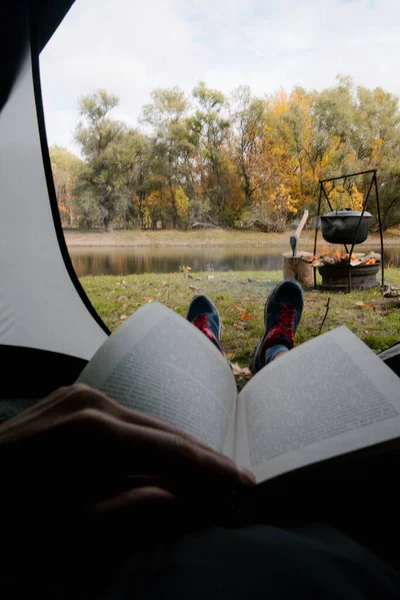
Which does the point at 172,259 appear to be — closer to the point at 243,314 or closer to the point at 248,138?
the point at 243,314

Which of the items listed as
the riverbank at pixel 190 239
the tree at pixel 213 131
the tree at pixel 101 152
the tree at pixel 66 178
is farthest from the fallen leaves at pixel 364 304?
the tree at pixel 66 178

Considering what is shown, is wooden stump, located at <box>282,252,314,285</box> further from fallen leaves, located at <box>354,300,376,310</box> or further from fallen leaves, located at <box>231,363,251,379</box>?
fallen leaves, located at <box>231,363,251,379</box>

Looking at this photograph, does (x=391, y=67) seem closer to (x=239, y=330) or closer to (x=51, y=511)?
(x=239, y=330)

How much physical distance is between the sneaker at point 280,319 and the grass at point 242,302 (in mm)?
276

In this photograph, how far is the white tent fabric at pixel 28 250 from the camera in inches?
36.1

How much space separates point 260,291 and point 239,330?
0.21 meters

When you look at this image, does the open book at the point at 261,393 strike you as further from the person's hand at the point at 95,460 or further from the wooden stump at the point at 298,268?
the wooden stump at the point at 298,268

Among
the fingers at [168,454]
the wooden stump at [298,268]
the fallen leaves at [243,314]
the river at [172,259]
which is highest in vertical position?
the river at [172,259]

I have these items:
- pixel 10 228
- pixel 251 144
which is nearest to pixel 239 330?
pixel 251 144

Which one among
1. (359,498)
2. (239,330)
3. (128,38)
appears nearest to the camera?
(359,498)

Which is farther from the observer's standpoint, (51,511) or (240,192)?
(240,192)

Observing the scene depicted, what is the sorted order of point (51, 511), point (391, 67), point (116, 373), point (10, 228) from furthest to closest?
point (391, 67), point (10, 228), point (116, 373), point (51, 511)

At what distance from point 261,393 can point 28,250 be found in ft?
Result: 2.14

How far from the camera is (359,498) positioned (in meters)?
0.42
